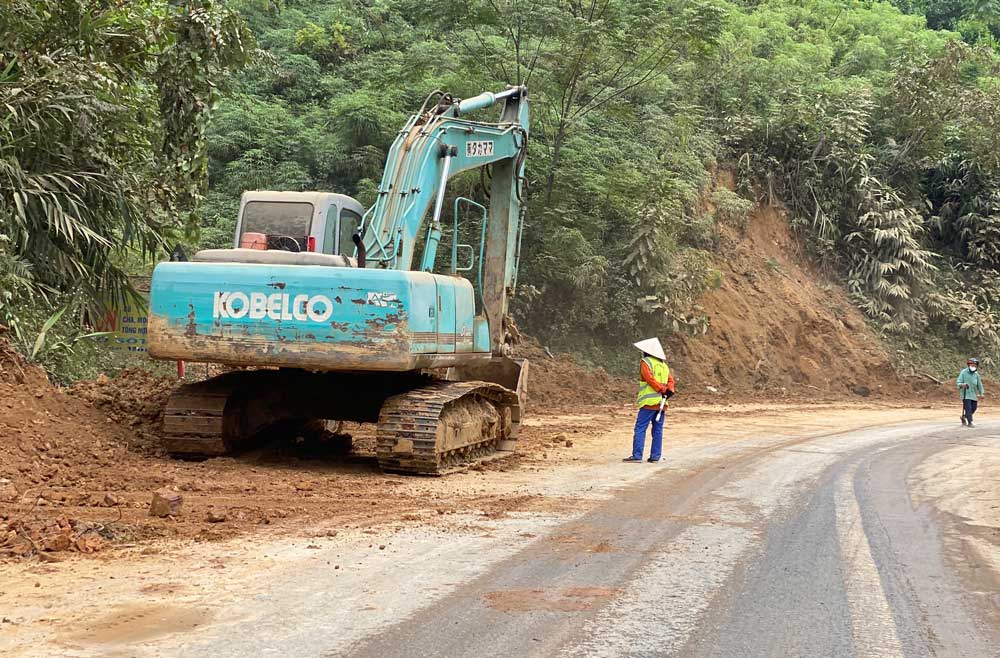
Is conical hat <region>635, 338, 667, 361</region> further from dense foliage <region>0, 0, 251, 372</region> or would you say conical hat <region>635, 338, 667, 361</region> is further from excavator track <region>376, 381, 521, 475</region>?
dense foliage <region>0, 0, 251, 372</region>

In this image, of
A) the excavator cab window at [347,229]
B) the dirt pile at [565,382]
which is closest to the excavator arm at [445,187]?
the excavator cab window at [347,229]

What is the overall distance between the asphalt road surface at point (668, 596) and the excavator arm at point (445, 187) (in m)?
3.65

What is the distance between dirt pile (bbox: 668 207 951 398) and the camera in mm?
25578

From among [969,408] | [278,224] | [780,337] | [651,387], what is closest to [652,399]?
[651,387]

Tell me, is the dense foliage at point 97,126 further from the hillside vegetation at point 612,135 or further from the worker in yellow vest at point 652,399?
the worker in yellow vest at point 652,399

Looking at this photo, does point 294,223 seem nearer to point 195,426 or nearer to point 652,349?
point 195,426

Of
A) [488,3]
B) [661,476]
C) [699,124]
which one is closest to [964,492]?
[661,476]

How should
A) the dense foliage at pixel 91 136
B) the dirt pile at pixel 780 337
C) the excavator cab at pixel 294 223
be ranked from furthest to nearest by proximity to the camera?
the dirt pile at pixel 780 337 → the dense foliage at pixel 91 136 → the excavator cab at pixel 294 223

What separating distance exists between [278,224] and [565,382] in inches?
438

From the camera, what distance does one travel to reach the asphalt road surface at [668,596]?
5.19 m

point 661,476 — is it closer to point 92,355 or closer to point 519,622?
point 519,622

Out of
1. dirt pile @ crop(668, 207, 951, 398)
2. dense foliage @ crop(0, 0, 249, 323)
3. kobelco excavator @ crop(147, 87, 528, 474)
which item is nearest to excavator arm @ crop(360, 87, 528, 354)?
kobelco excavator @ crop(147, 87, 528, 474)

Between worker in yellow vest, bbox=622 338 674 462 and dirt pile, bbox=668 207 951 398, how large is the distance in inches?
445

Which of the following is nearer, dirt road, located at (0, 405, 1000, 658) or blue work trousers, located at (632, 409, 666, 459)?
dirt road, located at (0, 405, 1000, 658)
